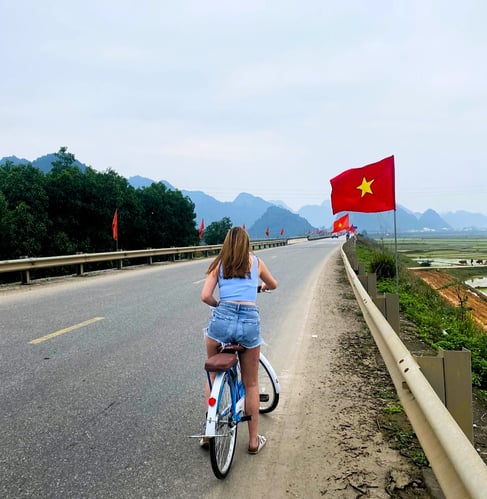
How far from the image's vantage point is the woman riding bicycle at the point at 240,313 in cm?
349

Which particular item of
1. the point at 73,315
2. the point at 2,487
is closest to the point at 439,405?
the point at 2,487

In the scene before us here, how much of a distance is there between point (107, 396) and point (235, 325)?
1999mm

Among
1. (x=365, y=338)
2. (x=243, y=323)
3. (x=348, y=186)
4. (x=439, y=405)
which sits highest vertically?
(x=348, y=186)

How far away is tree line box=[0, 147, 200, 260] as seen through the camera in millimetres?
31688

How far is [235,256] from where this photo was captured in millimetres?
3537

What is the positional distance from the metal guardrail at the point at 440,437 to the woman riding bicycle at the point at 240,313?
3.74 ft

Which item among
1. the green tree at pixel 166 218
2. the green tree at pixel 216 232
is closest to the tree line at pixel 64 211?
the green tree at pixel 166 218

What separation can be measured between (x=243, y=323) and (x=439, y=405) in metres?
1.47

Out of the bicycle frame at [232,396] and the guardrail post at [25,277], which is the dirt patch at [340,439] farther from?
the guardrail post at [25,277]

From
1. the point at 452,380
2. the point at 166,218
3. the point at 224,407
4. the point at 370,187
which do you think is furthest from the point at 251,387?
the point at 166,218

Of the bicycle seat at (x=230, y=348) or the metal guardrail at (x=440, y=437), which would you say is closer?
the metal guardrail at (x=440, y=437)

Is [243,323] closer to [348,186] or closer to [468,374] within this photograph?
[468,374]

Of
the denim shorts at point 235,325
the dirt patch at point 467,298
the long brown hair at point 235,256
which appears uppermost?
the long brown hair at point 235,256

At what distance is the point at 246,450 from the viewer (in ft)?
12.0
